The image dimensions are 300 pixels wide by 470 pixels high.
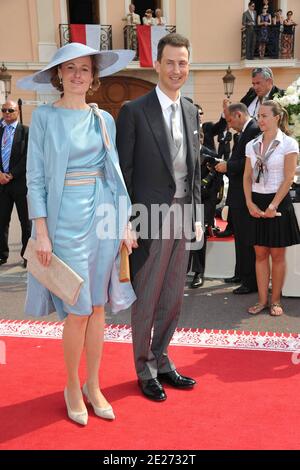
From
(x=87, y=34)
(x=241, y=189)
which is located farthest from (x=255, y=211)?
(x=87, y=34)

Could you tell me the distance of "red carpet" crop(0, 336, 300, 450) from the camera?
2.20 meters

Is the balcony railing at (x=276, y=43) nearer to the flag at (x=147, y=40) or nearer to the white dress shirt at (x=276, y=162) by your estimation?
the flag at (x=147, y=40)

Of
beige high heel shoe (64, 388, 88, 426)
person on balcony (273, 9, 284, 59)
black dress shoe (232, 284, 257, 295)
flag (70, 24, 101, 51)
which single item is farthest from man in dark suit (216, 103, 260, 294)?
person on balcony (273, 9, 284, 59)

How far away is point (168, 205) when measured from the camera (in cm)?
250

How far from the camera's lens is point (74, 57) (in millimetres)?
2127

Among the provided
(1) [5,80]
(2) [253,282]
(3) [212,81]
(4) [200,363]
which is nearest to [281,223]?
(2) [253,282]

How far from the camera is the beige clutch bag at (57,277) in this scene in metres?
2.13

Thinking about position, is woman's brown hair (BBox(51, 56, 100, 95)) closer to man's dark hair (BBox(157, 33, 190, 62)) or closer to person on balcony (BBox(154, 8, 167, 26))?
man's dark hair (BBox(157, 33, 190, 62))

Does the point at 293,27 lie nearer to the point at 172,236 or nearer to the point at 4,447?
the point at 172,236

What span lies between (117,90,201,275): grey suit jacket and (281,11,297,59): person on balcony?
45.0ft

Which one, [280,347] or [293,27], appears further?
[293,27]

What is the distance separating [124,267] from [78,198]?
403 millimetres

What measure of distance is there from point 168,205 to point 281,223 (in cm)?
155

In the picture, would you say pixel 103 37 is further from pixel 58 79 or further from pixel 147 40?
pixel 58 79
